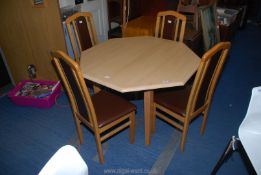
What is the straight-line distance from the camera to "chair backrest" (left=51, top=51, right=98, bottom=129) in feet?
4.49

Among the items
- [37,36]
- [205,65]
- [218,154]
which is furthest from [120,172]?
[37,36]

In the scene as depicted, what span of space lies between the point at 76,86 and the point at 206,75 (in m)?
0.92

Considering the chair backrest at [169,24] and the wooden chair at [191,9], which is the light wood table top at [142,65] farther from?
the wooden chair at [191,9]

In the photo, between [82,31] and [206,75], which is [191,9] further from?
[206,75]

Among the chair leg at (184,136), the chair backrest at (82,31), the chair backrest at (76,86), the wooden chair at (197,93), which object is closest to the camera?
the chair backrest at (76,86)

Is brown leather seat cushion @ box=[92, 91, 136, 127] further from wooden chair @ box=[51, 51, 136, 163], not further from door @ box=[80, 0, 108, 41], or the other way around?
door @ box=[80, 0, 108, 41]

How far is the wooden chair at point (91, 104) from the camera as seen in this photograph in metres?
1.42

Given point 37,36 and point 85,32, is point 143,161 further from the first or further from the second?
point 37,36

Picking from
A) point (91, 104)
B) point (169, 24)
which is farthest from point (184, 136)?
point (169, 24)

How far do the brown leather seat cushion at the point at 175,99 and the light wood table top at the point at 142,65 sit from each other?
131 millimetres

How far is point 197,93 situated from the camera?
160 centimetres

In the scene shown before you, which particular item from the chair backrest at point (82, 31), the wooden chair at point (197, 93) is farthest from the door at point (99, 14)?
the wooden chair at point (197, 93)

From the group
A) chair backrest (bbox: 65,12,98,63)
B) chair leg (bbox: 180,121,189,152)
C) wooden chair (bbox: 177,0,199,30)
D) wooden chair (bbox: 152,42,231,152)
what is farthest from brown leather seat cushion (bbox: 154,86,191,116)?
wooden chair (bbox: 177,0,199,30)

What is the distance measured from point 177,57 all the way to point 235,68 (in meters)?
1.67
